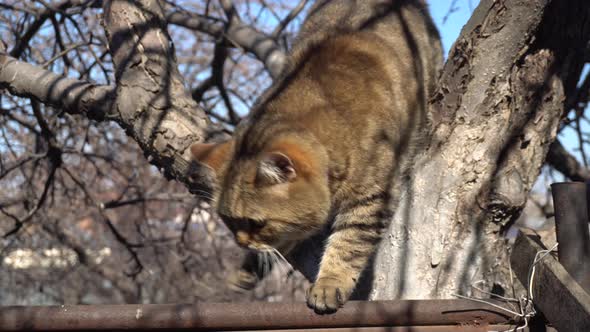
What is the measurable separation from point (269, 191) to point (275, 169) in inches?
5.3

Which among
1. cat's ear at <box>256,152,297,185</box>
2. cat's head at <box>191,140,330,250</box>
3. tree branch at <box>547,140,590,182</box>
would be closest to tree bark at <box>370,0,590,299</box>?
cat's head at <box>191,140,330,250</box>

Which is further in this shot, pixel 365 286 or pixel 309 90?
pixel 309 90

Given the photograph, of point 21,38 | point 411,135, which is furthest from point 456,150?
point 21,38

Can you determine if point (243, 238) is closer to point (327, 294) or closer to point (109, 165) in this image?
point (327, 294)

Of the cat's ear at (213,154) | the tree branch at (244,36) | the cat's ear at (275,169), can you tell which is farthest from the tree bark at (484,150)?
the tree branch at (244,36)

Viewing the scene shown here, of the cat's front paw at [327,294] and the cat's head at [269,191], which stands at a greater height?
the cat's head at [269,191]

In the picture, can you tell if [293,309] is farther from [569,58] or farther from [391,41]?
[391,41]

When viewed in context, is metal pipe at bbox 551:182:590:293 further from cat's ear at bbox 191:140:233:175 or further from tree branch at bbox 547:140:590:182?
tree branch at bbox 547:140:590:182

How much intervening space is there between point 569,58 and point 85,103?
87.9 inches

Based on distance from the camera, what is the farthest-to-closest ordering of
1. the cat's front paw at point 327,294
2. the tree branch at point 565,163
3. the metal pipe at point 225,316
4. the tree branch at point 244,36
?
the tree branch at point 565,163
the tree branch at point 244,36
the cat's front paw at point 327,294
the metal pipe at point 225,316

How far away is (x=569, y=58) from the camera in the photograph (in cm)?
239

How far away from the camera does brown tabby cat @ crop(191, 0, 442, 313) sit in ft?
7.97

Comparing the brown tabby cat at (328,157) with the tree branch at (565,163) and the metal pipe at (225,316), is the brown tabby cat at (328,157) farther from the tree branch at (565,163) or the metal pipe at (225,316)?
the tree branch at (565,163)

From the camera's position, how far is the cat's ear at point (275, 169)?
89.7 inches
